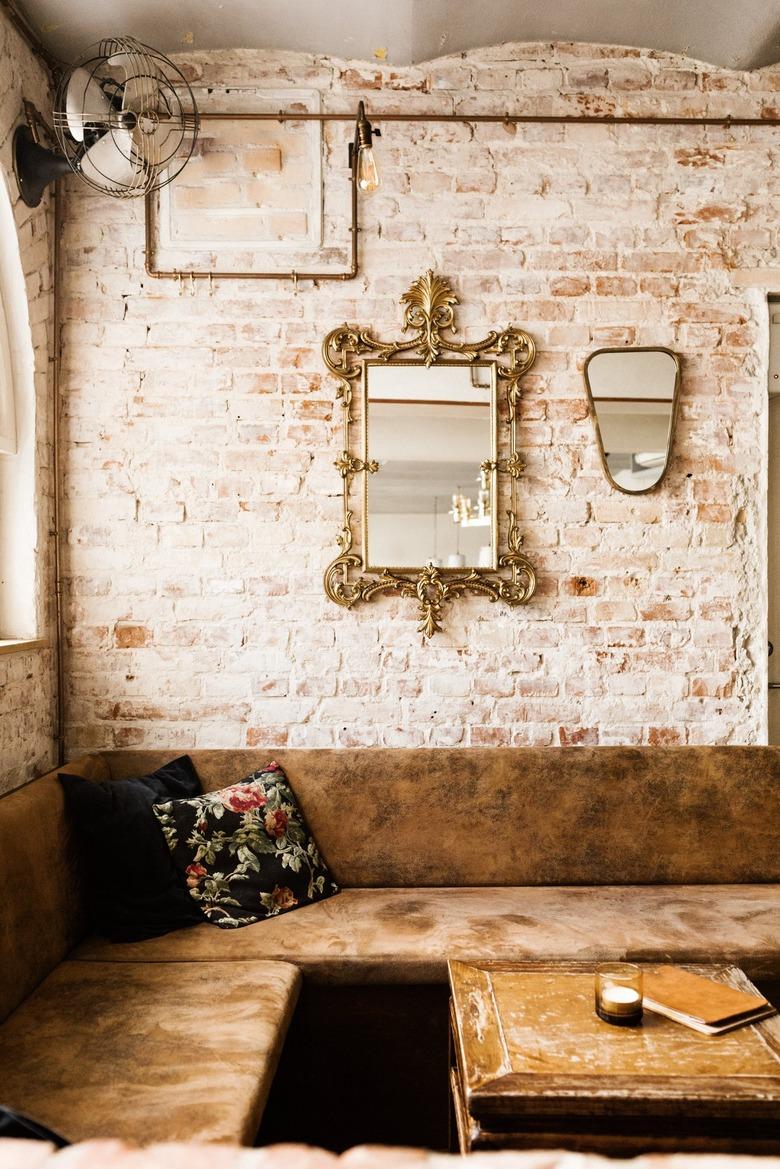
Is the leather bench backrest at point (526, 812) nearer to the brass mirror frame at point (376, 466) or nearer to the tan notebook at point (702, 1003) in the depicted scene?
the brass mirror frame at point (376, 466)

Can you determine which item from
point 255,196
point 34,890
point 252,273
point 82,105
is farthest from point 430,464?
point 34,890

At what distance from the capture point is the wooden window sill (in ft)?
8.12

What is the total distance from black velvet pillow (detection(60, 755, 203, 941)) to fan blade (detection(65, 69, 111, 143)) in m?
1.77

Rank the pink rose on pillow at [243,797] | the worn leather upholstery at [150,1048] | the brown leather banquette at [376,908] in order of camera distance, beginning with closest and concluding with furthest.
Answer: the worn leather upholstery at [150,1048]
the brown leather banquette at [376,908]
the pink rose on pillow at [243,797]

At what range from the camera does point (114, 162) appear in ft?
8.44

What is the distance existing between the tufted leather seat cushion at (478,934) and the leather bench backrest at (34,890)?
124 mm

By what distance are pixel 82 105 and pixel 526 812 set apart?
93.3 inches

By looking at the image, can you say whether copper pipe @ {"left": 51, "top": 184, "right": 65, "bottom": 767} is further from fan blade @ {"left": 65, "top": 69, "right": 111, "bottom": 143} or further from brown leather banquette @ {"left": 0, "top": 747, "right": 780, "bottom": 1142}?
fan blade @ {"left": 65, "top": 69, "right": 111, "bottom": 143}

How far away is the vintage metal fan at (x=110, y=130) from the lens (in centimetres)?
248

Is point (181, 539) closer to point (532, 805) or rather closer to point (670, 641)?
point (532, 805)

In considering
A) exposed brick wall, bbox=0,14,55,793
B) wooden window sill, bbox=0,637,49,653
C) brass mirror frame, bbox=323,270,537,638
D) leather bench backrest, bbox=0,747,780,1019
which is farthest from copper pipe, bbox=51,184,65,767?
brass mirror frame, bbox=323,270,537,638

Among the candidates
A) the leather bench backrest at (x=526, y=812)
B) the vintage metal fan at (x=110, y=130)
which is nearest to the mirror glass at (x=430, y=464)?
the leather bench backrest at (x=526, y=812)

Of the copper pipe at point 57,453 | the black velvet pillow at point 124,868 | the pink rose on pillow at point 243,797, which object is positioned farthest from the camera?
the copper pipe at point 57,453

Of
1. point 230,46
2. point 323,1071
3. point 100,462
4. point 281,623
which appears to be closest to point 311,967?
point 323,1071
